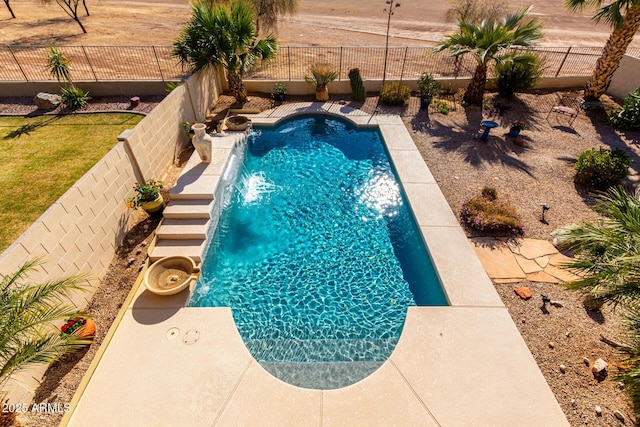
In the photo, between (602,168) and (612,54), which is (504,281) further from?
(612,54)

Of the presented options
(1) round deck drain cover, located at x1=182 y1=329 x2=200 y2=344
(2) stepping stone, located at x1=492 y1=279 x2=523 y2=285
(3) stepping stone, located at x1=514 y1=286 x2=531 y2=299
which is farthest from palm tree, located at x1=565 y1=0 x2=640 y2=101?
(1) round deck drain cover, located at x1=182 y1=329 x2=200 y2=344

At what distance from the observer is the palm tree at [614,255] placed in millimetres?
3930

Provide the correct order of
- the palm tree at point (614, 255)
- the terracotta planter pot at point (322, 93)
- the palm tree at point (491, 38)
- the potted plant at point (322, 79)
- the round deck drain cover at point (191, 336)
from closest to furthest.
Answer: the palm tree at point (614, 255) < the round deck drain cover at point (191, 336) < the palm tree at point (491, 38) < the potted plant at point (322, 79) < the terracotta planter pot at point (322, 93)

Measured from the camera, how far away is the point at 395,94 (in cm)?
Result: 1609

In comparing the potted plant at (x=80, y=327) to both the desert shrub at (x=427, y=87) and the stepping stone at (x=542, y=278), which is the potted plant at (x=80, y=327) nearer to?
the stepping stone at (x=542, y=278)

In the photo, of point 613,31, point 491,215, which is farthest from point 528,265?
point 613,31

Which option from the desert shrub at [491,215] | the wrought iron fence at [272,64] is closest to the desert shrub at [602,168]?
the desert shrub at [491,215]

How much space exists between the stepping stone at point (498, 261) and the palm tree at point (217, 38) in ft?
39.9

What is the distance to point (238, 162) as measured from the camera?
11891 mm

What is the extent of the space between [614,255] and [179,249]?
8.81 m

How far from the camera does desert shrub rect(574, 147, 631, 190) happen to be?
32.7 feet

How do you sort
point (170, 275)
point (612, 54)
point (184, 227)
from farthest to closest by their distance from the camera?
point (612, 54) → point (184, 227) → point (170, 275)

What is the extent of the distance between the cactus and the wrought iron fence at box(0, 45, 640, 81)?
3.90ft

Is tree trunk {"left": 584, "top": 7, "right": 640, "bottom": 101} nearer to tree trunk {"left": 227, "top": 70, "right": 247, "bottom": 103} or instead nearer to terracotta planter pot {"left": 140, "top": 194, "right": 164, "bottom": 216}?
tree trunk {"left": 227, "top": 70, "right": 247, "bottom": 103}
